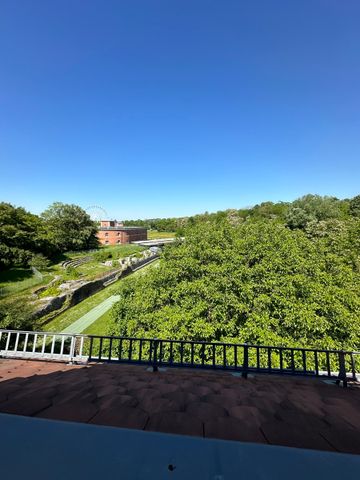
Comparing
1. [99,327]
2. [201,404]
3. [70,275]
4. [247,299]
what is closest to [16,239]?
[70,275]

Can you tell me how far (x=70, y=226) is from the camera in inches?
1869

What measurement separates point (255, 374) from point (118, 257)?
4020cm

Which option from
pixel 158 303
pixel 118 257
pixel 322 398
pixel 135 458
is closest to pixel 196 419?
pixel 135 458

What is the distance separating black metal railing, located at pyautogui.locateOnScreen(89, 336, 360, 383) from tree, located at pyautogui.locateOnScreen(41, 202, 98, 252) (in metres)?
36.6

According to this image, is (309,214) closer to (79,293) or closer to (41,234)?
(79,293)

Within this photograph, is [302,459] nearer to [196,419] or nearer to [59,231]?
[196,419]

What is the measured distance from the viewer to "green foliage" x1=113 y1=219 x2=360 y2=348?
9086 millimetres

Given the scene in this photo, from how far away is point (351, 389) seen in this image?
15.5 ft

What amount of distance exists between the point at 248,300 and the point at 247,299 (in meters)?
0.07

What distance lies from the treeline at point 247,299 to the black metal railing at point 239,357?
527 mm

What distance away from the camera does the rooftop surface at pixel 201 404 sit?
105 inches

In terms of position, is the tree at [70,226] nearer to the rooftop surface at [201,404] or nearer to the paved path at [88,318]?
the paved path at [88,318]

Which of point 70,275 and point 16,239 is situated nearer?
point 70,275

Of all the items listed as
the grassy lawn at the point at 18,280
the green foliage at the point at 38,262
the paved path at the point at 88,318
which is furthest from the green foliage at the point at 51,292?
the green foliage at the point at 38,262
